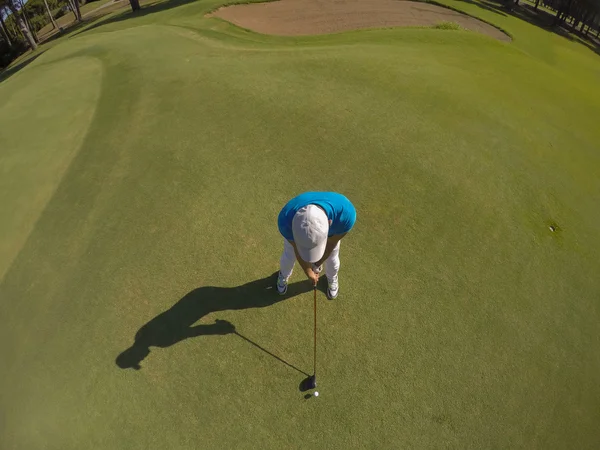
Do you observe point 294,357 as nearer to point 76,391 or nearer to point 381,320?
point 381,320

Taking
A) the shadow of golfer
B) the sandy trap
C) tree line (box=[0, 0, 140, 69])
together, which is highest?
the sandy trap

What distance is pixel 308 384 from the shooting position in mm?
4754

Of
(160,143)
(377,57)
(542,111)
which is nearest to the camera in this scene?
(160,143)

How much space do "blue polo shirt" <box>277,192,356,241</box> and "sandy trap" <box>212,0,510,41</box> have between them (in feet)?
42.5

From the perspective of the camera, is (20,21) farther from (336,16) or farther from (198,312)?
(198,312)

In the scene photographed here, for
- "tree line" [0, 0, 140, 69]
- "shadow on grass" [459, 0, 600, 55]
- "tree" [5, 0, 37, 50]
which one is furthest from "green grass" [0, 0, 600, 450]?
"tree line" [0, 0, 140, 69]

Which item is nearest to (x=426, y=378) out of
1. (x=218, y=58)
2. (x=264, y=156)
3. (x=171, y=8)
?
(x=264, y=156)

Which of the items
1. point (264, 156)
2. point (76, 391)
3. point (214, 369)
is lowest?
point (76, 391)

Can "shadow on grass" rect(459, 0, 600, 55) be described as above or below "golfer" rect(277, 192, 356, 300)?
below

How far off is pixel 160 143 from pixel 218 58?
4674 mm

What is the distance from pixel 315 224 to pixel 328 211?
366 millimetres

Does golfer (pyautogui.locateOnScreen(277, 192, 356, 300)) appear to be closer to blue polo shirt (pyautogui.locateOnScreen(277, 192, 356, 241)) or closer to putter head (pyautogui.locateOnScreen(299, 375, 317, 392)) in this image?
blue polo shirt (pyautogui.locateOnScreen(277, 192, 356, 241))

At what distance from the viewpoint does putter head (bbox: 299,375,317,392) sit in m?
4.73

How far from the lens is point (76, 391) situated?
4965 millimetres
